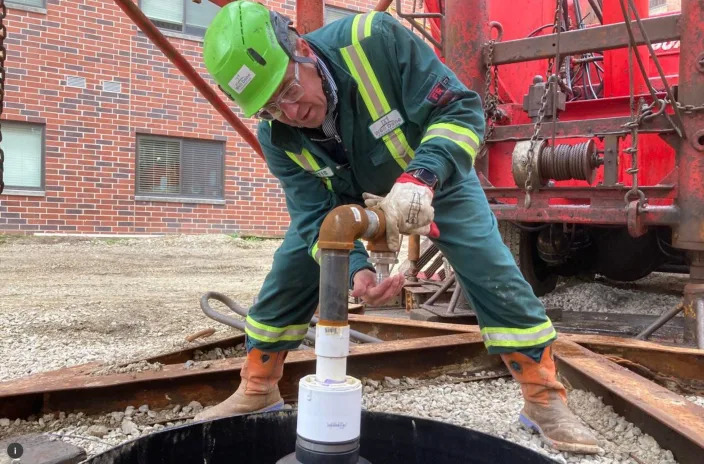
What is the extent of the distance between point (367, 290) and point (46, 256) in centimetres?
774

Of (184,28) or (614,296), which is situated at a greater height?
(184,28)

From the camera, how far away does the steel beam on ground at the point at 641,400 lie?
205 cm

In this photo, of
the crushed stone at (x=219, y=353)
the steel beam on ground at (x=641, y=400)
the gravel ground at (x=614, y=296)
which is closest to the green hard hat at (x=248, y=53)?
the steel beam on ground at (x=641, y=400)

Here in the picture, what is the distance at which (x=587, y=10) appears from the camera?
224 inches

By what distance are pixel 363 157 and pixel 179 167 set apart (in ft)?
31.0

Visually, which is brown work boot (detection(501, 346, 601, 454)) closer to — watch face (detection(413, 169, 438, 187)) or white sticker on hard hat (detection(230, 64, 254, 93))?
watch face (detection(413, 169, 438, 187))

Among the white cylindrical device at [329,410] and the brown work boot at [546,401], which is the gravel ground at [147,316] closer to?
the brown work boot at [546,401]

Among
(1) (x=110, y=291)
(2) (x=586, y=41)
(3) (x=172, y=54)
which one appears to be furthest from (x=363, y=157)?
(1) (x=110, y=291)

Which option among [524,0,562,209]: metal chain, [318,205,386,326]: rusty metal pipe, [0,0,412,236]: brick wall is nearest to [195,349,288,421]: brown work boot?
[318,205,386,326]: rusty metal pipe

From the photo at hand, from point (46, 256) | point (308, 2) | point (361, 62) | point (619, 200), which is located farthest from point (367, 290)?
point (46, 256)

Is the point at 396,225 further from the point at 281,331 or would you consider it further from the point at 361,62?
the point at 281,331

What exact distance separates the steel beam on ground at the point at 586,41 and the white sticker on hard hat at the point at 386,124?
1993 mm

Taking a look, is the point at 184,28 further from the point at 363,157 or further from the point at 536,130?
the point at 363,157

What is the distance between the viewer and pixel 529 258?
496 cm
